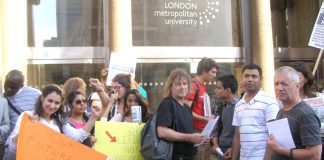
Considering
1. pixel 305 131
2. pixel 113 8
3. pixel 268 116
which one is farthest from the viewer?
pixel 113 8

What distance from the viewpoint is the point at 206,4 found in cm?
1217

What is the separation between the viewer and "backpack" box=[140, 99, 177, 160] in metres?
4.81

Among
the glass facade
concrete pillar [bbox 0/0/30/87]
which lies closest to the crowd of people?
concrete pillar [bbox 0/0/30/87]

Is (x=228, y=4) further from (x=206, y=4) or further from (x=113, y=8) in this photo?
(x=113, y=8)

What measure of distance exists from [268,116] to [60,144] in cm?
212

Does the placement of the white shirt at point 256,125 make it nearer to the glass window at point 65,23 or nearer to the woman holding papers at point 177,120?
the woman holding papers at point 177,120

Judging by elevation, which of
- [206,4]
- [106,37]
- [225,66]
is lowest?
[225,66]

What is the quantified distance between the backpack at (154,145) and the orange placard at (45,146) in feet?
1.65

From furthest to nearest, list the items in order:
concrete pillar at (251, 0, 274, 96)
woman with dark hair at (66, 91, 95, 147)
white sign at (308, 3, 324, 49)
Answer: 1. concrete pillar at (251, 0, 274, 96)
2. white sign at (308, 3, 324, 49)
3. woman with dark hair at (66, 91, 95, 147)

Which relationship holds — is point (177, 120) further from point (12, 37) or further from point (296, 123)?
point (12, 37)

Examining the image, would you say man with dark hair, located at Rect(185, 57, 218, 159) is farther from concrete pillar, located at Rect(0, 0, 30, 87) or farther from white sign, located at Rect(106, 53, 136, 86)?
concrete pillar, located at Rect(0, 0, 30, 87)

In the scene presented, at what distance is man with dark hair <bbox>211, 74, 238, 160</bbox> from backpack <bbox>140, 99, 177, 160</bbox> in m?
1.23

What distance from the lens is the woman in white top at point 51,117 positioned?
4699mm

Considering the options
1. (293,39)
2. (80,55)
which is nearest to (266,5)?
(293,39)
